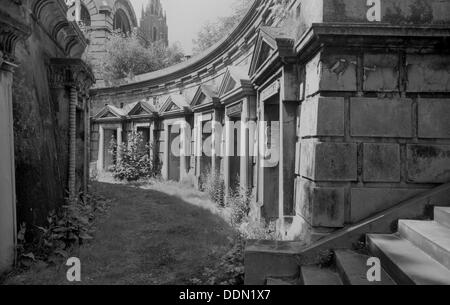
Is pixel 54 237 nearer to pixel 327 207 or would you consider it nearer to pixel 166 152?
pixel 327 207

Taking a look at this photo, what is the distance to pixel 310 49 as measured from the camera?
405cm

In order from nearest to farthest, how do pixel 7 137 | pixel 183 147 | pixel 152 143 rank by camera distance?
1. pixel 7 137
2. pixel 183 147
3. pixel 152 143

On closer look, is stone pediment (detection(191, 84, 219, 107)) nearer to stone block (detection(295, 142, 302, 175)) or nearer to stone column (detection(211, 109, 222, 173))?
stone column (detection(211, 109, 222, 173))

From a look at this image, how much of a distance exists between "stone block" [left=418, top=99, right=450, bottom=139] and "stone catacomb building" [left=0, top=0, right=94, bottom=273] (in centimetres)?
515

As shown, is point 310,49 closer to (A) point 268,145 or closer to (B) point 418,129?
(B) point 418,129

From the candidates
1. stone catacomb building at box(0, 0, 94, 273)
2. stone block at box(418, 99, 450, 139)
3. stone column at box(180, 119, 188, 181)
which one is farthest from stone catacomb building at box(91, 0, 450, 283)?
stone column at box(180, 119, 188, 181)

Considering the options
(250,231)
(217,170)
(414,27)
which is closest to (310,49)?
(414,27)

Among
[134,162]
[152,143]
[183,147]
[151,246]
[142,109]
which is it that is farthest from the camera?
[142,109]

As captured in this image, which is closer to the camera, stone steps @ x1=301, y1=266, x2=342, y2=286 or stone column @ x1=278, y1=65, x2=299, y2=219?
stone steps @ x1=301, y1=266, x2=342, y2=286

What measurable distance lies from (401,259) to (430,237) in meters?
0.38

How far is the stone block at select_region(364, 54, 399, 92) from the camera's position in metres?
3.88

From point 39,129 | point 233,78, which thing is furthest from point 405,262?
point 233,78

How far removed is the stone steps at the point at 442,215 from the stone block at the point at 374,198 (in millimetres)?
318

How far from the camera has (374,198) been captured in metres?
3.90
